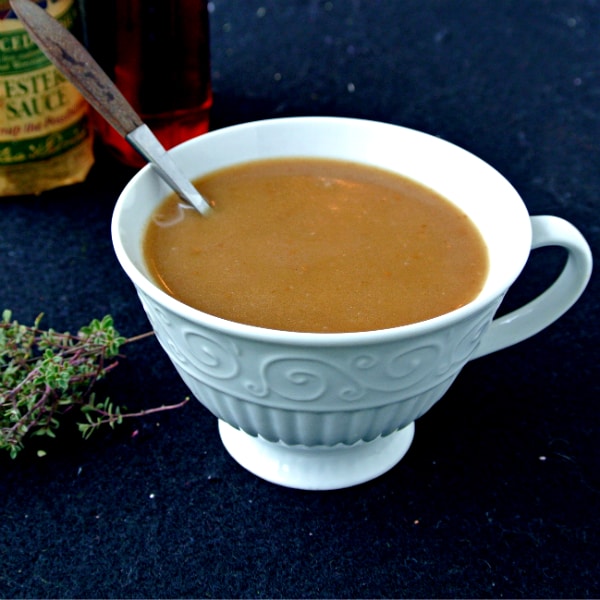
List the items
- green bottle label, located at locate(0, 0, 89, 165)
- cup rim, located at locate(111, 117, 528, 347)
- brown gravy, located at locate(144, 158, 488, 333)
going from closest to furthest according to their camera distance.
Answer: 1. cup rim, located at locate(111, 117, 528, 347)
2. brown gravy, located at locate(144, 158, 488, 333)
3. green bottle label, located at locate(0, 0, 89, 165)

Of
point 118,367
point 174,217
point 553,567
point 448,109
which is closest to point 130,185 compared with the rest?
point 174,217

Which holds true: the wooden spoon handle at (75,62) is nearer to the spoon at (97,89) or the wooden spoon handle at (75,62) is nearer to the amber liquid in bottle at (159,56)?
the spoon at (97,89)

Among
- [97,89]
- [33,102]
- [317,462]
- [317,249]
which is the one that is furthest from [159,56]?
[317,462]

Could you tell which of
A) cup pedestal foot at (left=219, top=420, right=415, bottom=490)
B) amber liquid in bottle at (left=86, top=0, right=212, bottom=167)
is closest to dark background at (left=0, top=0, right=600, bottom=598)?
cup pedestal foot at (left=219, top=420, right=415, bottom=490)

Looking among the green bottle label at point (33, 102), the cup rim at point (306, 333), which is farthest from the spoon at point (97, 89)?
the green bottle label at point (33, 102)

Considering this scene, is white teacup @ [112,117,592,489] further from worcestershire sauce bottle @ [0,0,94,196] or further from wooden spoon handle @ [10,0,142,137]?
worcestershire sauce bottle @ [0,0,94,196]

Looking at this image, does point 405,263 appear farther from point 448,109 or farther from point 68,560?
point 448,109
